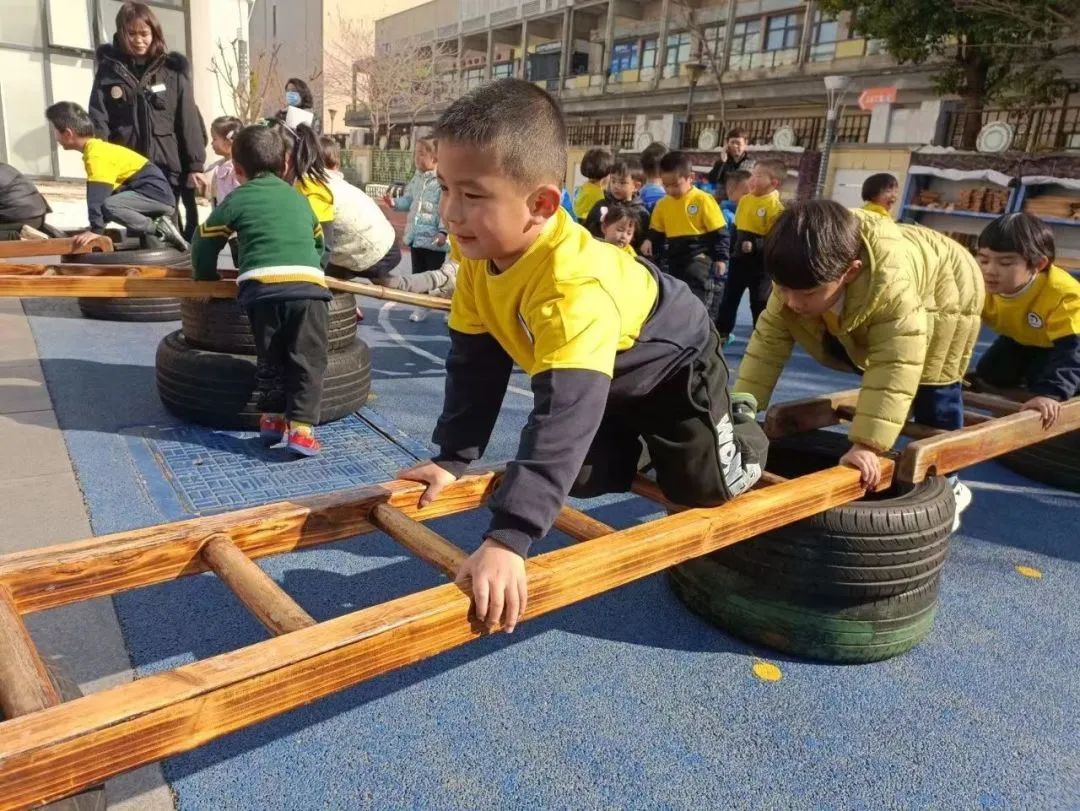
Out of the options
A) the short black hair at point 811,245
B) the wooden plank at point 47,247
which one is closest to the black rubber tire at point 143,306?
the wooden plank at point 47,247

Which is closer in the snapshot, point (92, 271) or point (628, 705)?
point (628, 705)

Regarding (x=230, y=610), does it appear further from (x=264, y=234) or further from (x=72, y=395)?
(x=72, y=395)

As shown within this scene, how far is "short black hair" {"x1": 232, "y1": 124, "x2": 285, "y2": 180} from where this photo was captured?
392cm

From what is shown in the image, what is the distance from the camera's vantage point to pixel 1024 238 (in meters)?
3.67

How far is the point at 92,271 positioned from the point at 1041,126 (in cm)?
2283

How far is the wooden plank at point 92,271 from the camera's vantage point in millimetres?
3975

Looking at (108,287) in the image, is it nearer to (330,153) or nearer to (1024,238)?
(330,153)

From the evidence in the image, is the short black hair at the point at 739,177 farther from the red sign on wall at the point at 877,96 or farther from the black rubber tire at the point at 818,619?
the red sign on wall at the point at 877,96

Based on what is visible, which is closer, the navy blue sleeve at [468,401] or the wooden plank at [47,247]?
the navy blue sleeve at [468,401]

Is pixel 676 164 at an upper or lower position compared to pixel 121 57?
lower

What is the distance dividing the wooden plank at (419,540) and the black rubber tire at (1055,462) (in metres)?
3.86

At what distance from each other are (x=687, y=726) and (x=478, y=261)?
1421 mm

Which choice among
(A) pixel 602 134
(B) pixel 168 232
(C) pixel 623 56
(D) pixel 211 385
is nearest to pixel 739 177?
(B) pixel 168 232

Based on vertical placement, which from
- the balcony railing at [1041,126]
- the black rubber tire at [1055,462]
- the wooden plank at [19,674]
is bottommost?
the black rubber tire at [1055,462]
